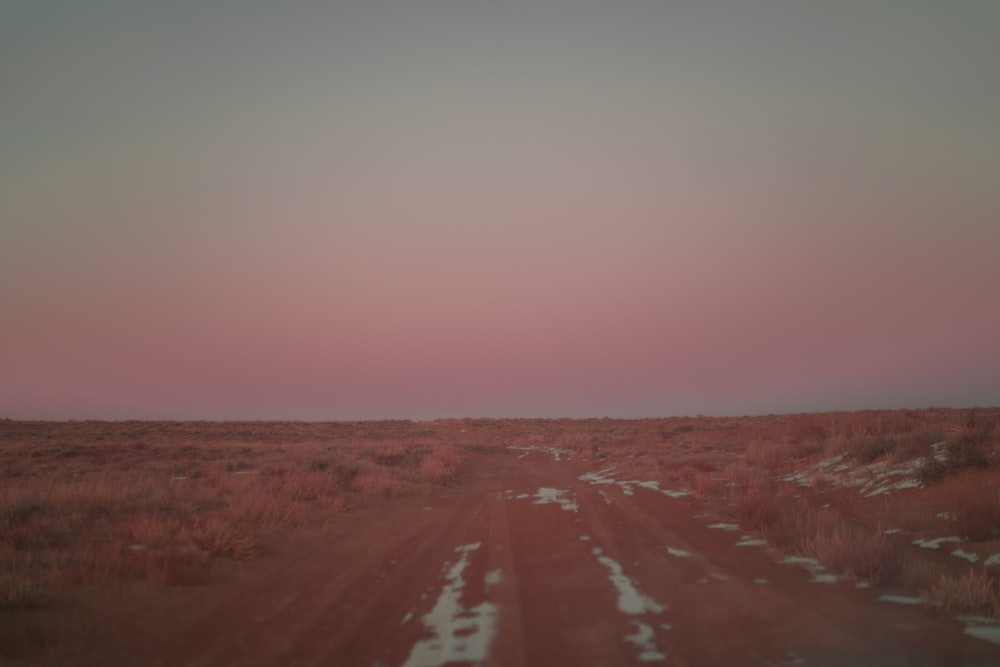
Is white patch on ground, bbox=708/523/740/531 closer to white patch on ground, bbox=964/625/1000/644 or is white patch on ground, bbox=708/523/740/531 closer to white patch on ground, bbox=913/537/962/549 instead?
white patch on ground, bbox=913/537/962/549

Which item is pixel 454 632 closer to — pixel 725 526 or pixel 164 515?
pixel 725 526

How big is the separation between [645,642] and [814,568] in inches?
151

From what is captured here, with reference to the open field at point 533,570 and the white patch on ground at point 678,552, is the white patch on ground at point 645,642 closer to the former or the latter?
the open field at point 533,570

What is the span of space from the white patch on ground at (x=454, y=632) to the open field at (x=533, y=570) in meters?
0.03

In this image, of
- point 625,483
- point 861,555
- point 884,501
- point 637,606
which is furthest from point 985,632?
point 625,483

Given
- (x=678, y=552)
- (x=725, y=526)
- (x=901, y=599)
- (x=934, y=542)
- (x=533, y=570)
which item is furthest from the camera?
(x=725, y=526)

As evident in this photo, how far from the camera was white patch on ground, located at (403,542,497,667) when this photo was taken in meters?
5.55

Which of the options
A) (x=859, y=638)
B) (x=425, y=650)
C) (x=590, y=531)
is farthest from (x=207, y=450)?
(x=859, y=638)

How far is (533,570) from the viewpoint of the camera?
8758 millimetres

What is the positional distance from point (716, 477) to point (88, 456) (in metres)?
29.1

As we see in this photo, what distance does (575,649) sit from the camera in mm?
5652

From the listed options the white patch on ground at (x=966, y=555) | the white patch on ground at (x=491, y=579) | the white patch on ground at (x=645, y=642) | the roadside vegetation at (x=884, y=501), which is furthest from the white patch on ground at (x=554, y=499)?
the white patch on ground at (x=645, y=642)

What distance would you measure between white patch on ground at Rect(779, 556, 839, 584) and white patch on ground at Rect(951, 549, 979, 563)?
5.38 ft

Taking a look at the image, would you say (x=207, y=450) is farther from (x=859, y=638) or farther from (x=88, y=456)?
(x=859, y=638)
